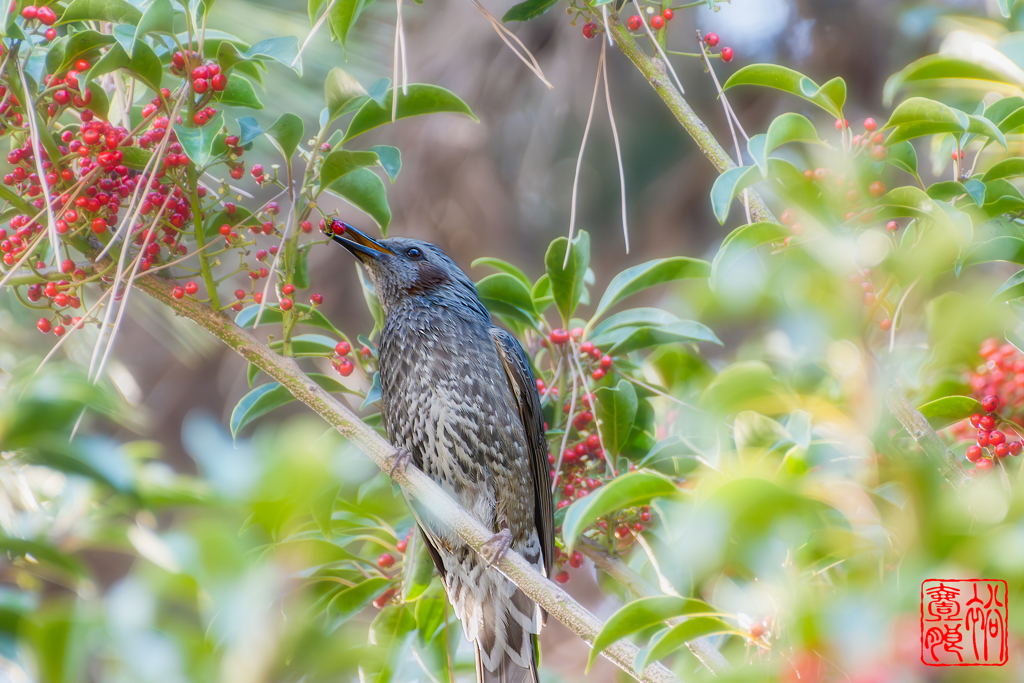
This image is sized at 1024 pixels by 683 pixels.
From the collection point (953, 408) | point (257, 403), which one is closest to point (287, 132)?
point (257, 403)

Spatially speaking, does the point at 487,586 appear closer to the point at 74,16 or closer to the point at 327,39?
the point at 74,16

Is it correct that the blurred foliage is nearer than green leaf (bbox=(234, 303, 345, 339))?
Yes

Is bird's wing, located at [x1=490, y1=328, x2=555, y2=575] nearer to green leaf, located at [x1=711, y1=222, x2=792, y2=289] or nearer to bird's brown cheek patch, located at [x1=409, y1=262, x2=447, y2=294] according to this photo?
bird's brown cheek patch, located at [x1=409, y1=262, x2=447, y2=294]

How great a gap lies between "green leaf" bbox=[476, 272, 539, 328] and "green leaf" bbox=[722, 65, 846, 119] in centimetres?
70

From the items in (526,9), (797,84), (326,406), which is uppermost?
(526,9)

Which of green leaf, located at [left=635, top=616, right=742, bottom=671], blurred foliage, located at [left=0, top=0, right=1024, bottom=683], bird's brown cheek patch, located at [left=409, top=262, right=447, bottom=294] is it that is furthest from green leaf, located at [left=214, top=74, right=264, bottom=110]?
green leaf, located at [left=635, top=616, right=742, bottom=671]

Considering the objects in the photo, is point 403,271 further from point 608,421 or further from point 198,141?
point 198,141

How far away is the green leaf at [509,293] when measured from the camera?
6.37ft

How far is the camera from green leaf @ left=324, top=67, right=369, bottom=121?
1664 mm

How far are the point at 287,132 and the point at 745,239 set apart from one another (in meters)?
0.98

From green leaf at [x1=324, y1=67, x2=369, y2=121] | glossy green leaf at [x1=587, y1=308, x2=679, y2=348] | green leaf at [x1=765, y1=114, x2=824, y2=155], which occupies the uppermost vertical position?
green leaf at [x1=324, y1=67, x2=369, y2=121]

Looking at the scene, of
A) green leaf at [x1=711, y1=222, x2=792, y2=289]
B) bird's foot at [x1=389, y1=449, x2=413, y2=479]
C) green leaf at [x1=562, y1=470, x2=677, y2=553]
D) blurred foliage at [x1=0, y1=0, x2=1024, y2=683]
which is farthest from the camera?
bird's foot at [x1=389, y1=449, x2=413, y2=479]

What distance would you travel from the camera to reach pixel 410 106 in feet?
5.83

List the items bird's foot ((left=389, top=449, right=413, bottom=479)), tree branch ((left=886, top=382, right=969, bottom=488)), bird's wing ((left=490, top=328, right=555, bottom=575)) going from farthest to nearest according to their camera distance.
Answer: bird's wing ((left=490, top=328, right=555, bottom=575))
bird's foot ((left=389, top=449, right=413, bottom=479))
tree branch ((left=886, top=382, right=969, bottom=488))
